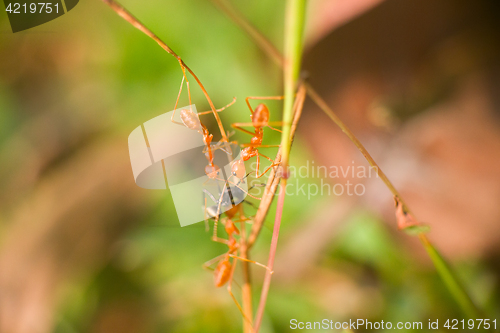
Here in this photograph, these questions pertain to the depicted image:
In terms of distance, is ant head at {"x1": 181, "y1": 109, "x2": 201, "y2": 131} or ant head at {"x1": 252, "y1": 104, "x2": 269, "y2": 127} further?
ant head at {"x1": 181, "y1": 109, "x2": 201, "y2": 131}

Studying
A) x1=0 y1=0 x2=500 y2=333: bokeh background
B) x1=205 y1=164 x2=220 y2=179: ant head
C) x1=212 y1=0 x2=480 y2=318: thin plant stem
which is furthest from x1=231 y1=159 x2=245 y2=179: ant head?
x1=0 y1=0 x2=500 y2=333: bokeh background

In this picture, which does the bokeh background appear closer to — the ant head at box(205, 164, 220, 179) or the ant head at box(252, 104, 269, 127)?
the ant head at box(205, 164, 220, 179)

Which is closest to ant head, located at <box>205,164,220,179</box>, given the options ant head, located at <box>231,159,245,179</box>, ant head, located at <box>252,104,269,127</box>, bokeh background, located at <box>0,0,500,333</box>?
ant head, located at <box>231,159,245,179</box>

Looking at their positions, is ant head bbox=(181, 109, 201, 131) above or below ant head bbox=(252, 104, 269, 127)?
above

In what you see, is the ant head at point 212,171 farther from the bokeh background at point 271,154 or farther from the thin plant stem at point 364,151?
the bokeh background at point 271,154

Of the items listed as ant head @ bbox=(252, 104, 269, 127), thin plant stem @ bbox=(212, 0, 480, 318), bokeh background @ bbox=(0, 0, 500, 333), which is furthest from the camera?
bokeh background @ bbox=(0, 0, 500, 333)

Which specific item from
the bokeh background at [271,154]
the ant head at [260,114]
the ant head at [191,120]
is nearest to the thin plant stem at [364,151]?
the ant head at [260,114]

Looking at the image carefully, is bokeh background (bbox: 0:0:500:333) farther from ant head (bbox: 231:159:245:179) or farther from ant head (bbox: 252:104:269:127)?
ant head (bbox: 252:104:269:127)

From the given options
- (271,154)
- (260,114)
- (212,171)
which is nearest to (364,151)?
(260,114)

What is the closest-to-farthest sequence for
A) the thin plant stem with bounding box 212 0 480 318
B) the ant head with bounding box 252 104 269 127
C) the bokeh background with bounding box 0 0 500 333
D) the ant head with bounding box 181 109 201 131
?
the thin plant stem with bounding box 212 0 480 318
the ant head with bounding box 252 104 269 127
the ant head with bounding box 181 109 201 131
the bokeh background with bounding box 0 0 500 333
